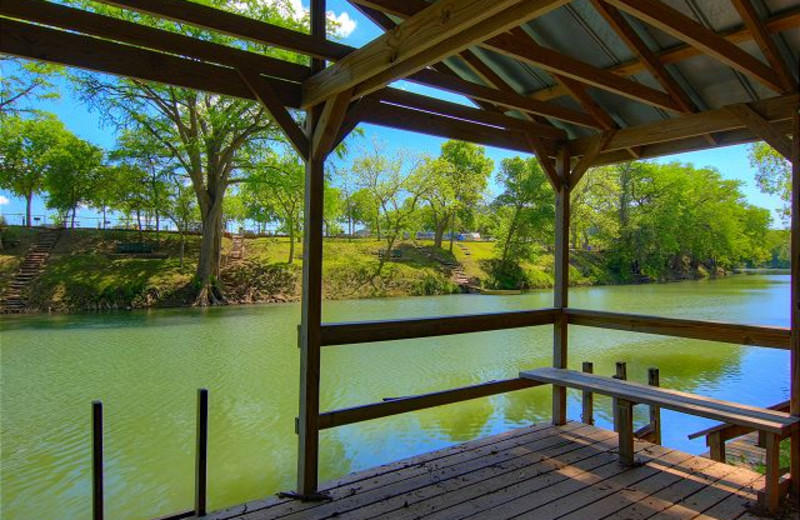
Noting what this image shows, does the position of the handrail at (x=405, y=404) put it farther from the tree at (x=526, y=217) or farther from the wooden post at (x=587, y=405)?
the tree at (x=526, y=217)

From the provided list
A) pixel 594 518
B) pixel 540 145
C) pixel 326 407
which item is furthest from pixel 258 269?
pixel 594 518

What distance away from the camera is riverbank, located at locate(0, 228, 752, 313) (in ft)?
50.9

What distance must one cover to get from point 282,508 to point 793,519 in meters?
2.70

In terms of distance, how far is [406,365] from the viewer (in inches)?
320

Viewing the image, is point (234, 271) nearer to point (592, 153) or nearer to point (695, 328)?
point (592, 153)

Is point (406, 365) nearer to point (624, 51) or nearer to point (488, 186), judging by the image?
point (624, 51)

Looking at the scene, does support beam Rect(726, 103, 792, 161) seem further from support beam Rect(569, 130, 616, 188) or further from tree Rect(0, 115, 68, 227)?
tree Rect(0, 115, 68, 227)

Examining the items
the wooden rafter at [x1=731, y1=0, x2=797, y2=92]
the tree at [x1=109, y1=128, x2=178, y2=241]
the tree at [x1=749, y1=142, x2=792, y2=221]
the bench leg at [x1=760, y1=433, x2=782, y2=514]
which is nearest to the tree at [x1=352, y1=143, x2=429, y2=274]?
the tree at [x1=109, y1=128, x2=178, y2=241]

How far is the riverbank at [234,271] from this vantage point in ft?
50.9

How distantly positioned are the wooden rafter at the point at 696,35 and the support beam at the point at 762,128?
0.18m

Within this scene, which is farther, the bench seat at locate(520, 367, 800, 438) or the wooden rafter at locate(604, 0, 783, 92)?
the bench seat at locate(520, 367, 800, 438)

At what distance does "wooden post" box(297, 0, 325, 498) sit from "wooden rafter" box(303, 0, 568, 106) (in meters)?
0.44

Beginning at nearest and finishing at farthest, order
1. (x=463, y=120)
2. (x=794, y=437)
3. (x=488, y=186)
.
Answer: (x=794, y=437), (x=463, y=120), (x=488, y=186)

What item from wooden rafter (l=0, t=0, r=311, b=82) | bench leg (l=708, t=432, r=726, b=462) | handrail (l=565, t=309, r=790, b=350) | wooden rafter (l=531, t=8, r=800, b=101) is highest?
wooden rafter (l=531, t=8, r=800, b=101)
